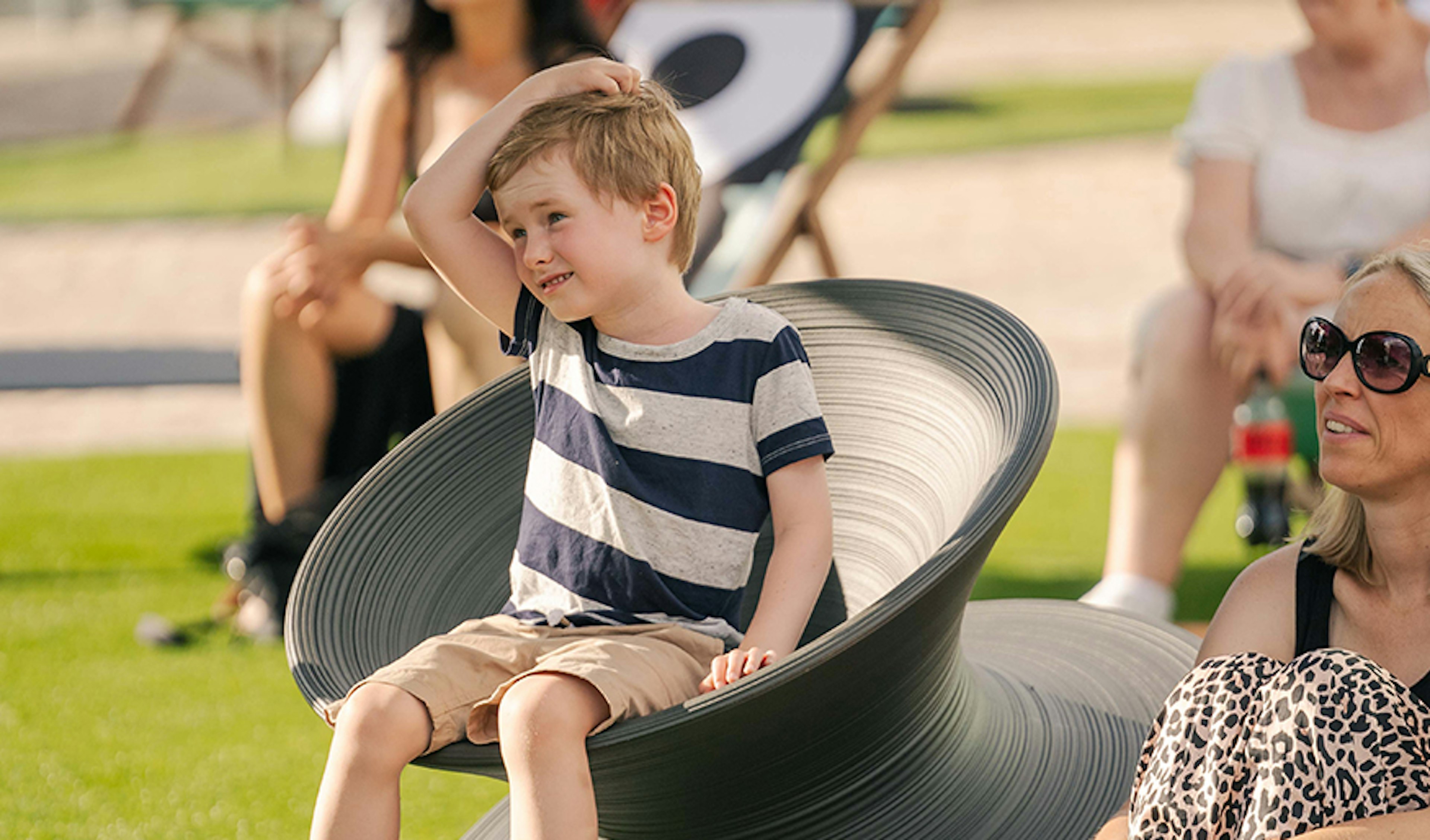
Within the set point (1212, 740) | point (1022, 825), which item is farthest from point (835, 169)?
point (1212, 740)

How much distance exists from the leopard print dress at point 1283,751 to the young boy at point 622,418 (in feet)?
1.52

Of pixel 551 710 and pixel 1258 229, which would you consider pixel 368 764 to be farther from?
pixel 1258 229

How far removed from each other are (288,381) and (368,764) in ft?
6.81

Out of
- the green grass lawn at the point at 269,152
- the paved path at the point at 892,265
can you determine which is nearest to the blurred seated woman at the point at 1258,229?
the paved path at the point at 892,265

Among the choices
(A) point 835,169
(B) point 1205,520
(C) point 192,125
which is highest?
(A) point 835,169

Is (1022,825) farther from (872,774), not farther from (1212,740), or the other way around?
(1212,740)

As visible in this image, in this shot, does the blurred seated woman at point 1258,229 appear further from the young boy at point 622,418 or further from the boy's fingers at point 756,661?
the boy's fingers at point 756,661

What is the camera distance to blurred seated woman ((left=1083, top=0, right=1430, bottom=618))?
3.28 m

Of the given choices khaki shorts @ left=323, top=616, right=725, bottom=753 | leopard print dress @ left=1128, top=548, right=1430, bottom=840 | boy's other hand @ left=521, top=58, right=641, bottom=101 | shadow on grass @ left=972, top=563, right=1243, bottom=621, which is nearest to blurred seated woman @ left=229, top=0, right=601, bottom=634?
shadow on grass @ left=972, top=563, right=1243, bottom=621

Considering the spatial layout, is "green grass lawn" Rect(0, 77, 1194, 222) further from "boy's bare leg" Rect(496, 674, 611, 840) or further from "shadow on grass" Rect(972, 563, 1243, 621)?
"boy's bare leg" Rect(496, 674, 611, 840)

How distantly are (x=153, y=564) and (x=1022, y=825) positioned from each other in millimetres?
2948

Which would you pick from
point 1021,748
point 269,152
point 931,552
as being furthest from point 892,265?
point 269,152

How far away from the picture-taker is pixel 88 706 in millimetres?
3254

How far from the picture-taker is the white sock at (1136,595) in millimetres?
3188
